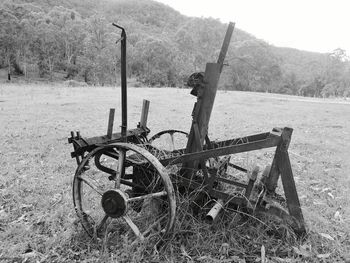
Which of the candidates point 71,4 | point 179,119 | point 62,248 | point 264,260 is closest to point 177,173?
point 264,260

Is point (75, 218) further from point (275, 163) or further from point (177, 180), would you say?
point (275, 163)

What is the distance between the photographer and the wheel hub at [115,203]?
104 inches

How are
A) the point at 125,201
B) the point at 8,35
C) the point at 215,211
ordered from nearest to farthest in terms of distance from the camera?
1. the point at 125,201
2. the point at 215,211
3. the point at 8,35

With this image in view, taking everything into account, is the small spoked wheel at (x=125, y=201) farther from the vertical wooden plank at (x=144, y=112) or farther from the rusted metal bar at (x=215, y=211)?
the vertical wooden plank at (x=144, y=112)

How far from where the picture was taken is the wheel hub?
2.65 meters

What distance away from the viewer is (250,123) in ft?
36.1

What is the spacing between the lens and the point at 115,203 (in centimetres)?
269

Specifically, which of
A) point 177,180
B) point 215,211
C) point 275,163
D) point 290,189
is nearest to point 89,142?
point 177,180

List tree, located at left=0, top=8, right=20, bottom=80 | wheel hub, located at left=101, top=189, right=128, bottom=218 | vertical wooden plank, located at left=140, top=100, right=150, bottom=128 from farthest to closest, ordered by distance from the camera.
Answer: tree, located at left=0, top=8, right=20, bottom=80 → vertical wooden plank, located at left=140, top=100, right=150, bottom=128 → wheel hub, located at left=101, top=189, right=128, bottom=218

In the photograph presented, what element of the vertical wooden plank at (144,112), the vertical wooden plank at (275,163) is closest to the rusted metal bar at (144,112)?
the vertical wooden plank at (144,112)

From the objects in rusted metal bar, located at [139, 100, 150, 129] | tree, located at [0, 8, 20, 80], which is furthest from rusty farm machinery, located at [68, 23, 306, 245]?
tree, located at [0, 8, 20, 80]

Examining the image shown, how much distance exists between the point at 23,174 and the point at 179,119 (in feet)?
23.3

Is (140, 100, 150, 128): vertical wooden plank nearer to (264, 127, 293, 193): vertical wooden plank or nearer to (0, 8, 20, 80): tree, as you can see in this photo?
(264, 127, 293, 193): vertical wooden plank

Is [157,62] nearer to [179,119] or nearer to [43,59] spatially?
[43,59]
